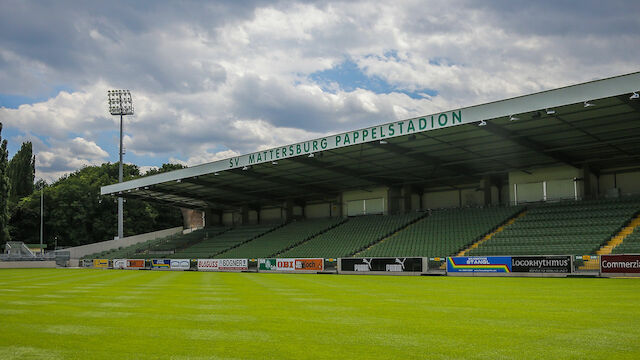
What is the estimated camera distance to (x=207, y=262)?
44688mm

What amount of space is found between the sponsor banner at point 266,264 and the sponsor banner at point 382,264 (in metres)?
6.78

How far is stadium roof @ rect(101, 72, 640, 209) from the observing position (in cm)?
2553

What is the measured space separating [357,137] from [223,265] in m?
18.1

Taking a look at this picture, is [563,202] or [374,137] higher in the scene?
[374,137]

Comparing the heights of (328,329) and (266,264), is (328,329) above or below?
above

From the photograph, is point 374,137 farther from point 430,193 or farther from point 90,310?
point 90,310

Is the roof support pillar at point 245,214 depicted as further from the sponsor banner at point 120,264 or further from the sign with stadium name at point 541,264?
the sign with stadium name at point 541,264

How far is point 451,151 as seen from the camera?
Result: 34.6 m

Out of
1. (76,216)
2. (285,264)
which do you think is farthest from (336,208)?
(76,216)

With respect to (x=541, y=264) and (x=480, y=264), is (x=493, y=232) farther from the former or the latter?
(x=541, y=264)

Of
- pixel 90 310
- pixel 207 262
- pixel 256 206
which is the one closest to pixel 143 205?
pixel 256 206

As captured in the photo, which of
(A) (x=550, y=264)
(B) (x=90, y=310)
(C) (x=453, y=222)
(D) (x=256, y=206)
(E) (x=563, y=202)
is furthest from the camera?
(D) (x=256, y=206)

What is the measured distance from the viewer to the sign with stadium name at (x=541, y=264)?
25.7 metres

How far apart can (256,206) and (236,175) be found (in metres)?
18.9
